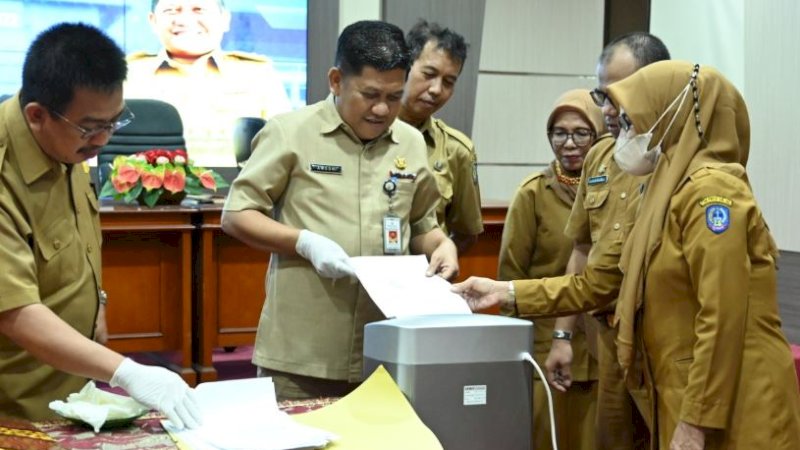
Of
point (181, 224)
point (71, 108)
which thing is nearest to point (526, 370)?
point (71, 108)

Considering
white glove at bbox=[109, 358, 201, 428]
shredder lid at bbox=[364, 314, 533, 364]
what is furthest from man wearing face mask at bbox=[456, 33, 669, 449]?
white glove at bbox=[109, 358, 201, 428]

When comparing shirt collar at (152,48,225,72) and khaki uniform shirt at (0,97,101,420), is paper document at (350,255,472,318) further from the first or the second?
shirt collar at (152,48,225,72)

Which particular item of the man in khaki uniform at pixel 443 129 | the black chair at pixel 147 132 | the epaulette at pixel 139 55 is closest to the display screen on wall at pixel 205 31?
the epaulette at pixel 139 55

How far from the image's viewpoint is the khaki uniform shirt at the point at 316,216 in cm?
200

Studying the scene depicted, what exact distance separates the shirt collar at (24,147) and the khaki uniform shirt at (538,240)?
147 centimetres

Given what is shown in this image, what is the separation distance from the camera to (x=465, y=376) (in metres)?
1.57

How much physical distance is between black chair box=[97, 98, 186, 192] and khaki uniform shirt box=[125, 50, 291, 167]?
2.15 feet

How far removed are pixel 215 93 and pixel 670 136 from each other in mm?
4717

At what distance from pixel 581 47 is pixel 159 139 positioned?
11.0 feet

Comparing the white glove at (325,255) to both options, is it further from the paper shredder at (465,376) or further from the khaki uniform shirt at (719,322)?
the khaki uniform shirt at (719,322)

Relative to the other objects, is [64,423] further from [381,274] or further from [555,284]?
[555,284]

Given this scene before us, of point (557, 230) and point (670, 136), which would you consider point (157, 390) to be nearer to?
point (670, 136)

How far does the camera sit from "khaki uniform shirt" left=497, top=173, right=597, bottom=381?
2770 mm

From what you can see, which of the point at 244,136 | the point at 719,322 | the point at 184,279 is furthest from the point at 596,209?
the point at 244,136
